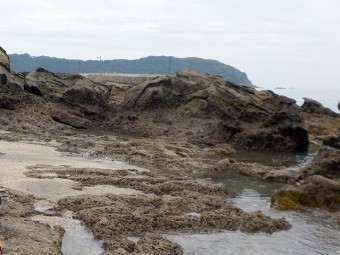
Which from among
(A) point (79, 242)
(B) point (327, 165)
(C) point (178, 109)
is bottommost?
(A) point (79, 242)

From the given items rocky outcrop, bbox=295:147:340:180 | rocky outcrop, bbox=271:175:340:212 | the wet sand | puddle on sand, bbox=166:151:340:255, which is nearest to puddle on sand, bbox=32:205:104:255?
the wet sand

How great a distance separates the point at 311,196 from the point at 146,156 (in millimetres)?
11394

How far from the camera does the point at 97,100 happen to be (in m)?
43.6

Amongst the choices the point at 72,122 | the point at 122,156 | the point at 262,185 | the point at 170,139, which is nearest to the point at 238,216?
the point at 262,185

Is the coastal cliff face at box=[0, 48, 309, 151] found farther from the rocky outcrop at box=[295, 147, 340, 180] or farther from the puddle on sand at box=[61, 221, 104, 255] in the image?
the puddle on sand at box=[61, 221, 104, 255]

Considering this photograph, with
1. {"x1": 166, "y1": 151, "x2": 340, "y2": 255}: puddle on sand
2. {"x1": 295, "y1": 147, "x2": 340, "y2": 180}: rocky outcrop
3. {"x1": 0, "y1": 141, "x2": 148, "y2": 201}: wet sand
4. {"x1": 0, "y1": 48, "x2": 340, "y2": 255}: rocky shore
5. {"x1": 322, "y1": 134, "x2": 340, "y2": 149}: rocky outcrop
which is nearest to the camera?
{"x1": 166, "y1": 151, "x2": 340, "y2": 255}: puddle on sand

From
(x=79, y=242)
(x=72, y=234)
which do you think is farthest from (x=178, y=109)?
(x=79, y=242)

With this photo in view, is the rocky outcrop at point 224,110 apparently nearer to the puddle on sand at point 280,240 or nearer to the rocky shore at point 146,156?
the rocky shore at point 146,156

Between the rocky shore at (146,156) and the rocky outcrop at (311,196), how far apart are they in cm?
4

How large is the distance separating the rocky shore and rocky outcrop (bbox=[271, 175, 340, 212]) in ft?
0.13

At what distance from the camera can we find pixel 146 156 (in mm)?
25797

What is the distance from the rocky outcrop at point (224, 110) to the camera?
119 ft

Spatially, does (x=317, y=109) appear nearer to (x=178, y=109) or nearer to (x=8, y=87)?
(x=178, y=109)

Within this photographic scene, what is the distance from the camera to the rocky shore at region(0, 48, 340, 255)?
12.8 m
